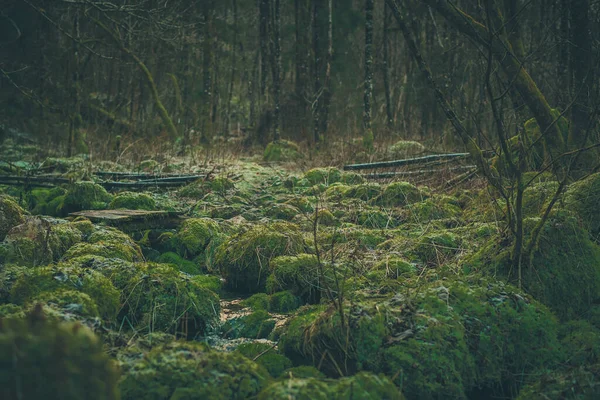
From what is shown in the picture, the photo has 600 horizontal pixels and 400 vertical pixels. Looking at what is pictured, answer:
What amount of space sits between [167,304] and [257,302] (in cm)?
92

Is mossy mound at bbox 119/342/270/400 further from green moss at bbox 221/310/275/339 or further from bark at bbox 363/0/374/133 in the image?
bark at bbox 363/0/374/133

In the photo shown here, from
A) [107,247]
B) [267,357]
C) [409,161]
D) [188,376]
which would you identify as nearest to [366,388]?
[188,376]

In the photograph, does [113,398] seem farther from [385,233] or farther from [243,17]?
[243,17]

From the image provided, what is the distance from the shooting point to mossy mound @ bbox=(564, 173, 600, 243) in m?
4.81

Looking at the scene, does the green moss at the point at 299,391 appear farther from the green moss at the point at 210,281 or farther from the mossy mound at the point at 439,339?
the green moss at the point at 210,281

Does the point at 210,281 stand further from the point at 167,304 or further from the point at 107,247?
the point at 167,304

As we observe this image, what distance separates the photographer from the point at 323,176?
9.26m

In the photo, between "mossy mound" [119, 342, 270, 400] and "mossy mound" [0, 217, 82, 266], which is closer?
"mossy mound" [119, 342, 270, 400]

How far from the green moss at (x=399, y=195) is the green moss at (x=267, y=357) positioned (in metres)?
4.12

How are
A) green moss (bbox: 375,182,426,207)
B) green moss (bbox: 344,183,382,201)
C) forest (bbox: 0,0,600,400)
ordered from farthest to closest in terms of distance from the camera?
green moss (bbox: 344,183,382,201)
green moss (bbox: 375,182,426,207)
forest (bbox: 0,0,600,400)

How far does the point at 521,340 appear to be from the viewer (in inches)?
131

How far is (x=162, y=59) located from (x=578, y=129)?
Answer: 677 inches

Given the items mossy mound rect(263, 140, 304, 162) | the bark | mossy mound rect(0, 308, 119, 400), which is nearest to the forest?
mossy mound rect(0, 308, 119, 400)

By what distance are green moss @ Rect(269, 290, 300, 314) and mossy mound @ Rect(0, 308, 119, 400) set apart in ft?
9.55
